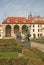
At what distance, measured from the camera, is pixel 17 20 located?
104062 millimetres

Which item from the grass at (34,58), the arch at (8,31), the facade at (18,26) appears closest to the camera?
the grass at (34,58)

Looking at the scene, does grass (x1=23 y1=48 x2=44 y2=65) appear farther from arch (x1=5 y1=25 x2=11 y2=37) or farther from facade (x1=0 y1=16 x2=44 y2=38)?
arch (x1=5 y1=25 x2=11 y2=37)

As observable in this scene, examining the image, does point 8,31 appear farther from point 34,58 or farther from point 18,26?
point 34,58

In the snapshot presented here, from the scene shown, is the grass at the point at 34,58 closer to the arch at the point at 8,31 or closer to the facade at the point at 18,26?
the facade at the point at 18,26

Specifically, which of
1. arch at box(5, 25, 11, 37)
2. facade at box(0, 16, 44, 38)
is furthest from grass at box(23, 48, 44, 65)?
arch at box(5, 25, 11, 37)

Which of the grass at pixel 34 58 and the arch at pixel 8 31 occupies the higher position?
the grass at pixel 34 58

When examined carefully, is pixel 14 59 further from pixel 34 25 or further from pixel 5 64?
pixel 34 25

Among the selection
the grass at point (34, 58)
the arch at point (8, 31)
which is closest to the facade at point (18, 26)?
the arch at point (8, 31)

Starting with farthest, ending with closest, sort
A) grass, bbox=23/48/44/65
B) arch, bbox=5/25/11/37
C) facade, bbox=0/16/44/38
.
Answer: arch, bbox=5/25/11/37 → facade, bbox=0/16/44/38 → grass, bbox=23/48/44/65

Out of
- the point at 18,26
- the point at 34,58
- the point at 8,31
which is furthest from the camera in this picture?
the point at 18,26

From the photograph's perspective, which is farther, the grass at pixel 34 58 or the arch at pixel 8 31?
the arch at pixel 8 31

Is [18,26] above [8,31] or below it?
above

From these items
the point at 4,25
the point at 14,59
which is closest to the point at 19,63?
the point at 14,59

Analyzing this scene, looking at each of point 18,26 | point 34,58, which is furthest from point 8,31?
point 34,58
